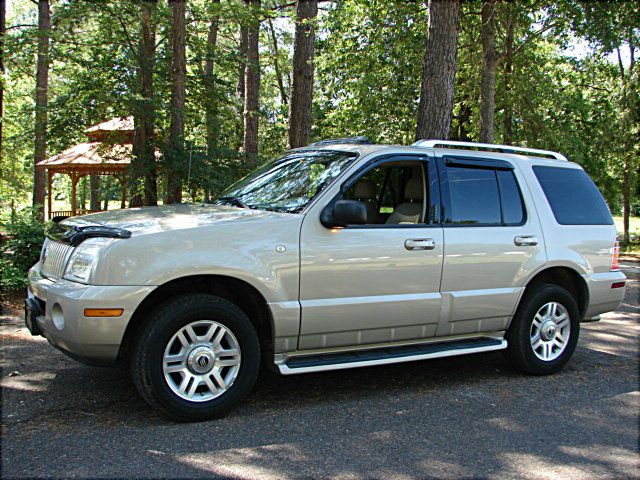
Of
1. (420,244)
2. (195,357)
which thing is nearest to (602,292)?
(420,244)

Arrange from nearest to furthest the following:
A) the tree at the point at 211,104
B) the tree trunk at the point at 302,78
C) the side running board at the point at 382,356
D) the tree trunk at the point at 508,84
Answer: the side running board at the point at 382,356
the tree at the point at 211,104
the tree trunk at the point at 302,78
the tree trunk at the point at 508,84

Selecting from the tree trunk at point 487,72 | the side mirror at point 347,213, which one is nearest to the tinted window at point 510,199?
the side mirror at point 347,213

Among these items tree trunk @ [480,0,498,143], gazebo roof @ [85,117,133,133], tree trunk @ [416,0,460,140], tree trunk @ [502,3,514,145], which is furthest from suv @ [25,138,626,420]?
tree trunk @ [502,3,514,145]

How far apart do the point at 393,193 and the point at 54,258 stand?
3049mm

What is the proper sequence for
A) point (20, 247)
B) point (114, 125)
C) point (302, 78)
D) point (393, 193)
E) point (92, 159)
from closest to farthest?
point (393, 193), point (20, 247), point (114, 125), point (302, 78), point (92, 159)

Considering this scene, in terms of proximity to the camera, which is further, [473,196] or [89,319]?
[473,196]

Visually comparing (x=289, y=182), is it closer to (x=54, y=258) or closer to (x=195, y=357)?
(x=195, y=357)

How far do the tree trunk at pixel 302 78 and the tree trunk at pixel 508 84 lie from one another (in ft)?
18.7

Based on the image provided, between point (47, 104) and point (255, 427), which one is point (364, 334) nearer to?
point (255, 427)

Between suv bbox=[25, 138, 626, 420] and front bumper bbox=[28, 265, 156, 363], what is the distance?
0.01 m

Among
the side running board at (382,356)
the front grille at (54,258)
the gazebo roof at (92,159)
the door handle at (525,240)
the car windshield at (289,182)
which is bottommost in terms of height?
the side running board at (382,356)

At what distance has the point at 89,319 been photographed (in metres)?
4.03

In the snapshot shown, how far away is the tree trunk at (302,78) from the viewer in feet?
46.6

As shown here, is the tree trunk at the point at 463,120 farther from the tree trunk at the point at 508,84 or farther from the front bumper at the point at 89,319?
the front bumper at the point at 89,319
